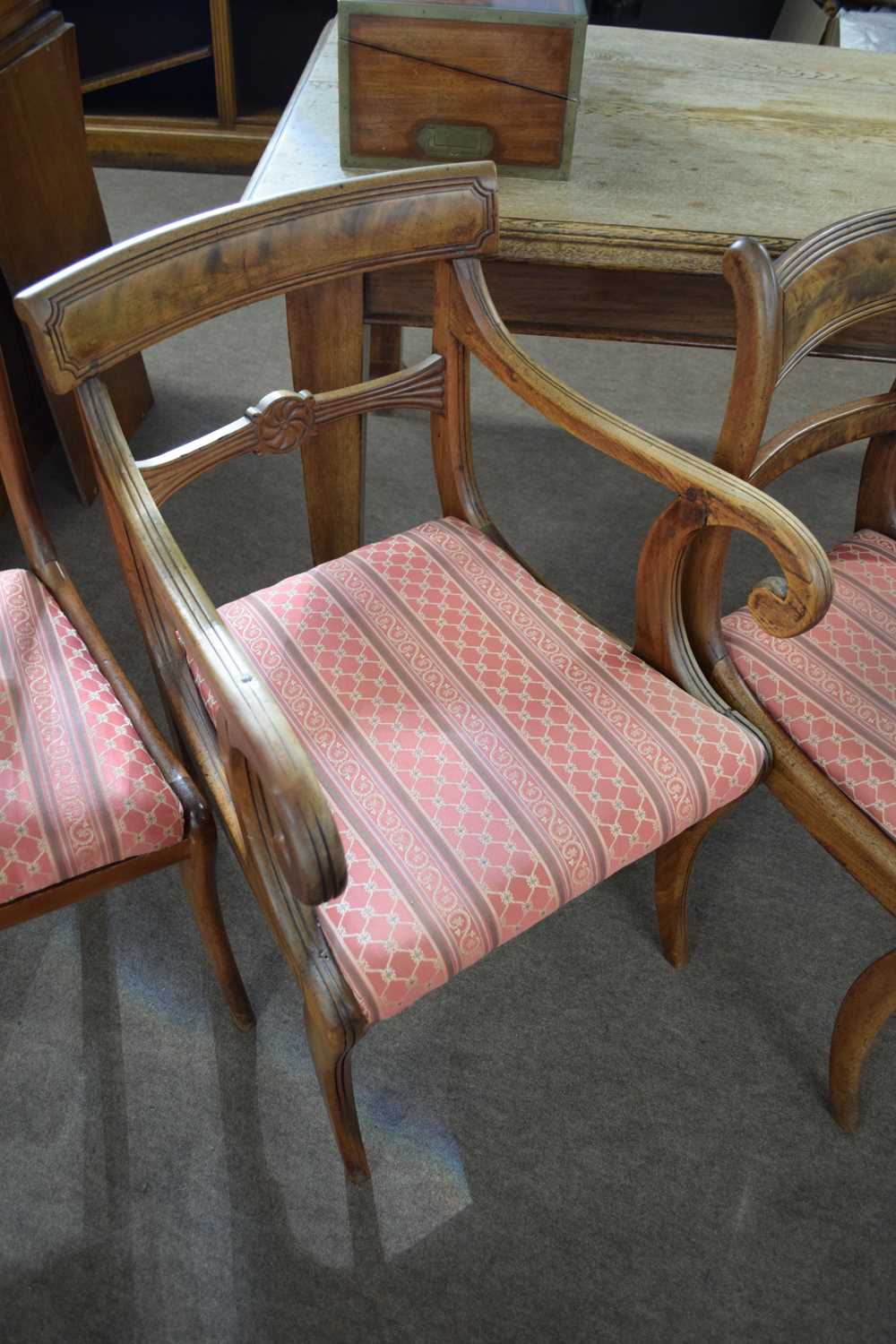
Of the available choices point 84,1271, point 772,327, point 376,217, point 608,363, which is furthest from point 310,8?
point 84,1271

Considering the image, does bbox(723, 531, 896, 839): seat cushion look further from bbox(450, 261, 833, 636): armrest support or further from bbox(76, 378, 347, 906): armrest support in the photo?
bbox(76, 378, 347, 906): armrest support

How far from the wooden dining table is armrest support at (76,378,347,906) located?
0.31 meters

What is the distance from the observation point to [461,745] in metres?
0.90

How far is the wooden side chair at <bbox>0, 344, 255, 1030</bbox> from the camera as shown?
83 cm

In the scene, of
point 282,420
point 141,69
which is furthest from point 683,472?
point 141,69

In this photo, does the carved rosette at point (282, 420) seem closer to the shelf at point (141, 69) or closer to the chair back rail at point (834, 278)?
the chair back rail at point (834, 278)

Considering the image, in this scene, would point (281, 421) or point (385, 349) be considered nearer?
point (281, 421)

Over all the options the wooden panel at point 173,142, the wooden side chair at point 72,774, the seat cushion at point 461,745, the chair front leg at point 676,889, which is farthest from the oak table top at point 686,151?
the wooden panel at point 173,142

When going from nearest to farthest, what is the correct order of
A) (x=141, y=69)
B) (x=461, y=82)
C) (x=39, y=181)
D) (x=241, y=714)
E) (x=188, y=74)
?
(x=241, y=714), (x=461, y=82), (x=39, y=181), (x=141, y=69), (x=188, y=74)

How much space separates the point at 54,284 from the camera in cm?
78

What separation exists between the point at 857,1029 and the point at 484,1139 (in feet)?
1.43

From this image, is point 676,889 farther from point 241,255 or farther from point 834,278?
point 241,255

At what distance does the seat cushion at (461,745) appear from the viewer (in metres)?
0.80

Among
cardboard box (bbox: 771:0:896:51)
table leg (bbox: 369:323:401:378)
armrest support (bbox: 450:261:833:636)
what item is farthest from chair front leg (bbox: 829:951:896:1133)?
cardboard box (bbox: 771:0:896:51)
